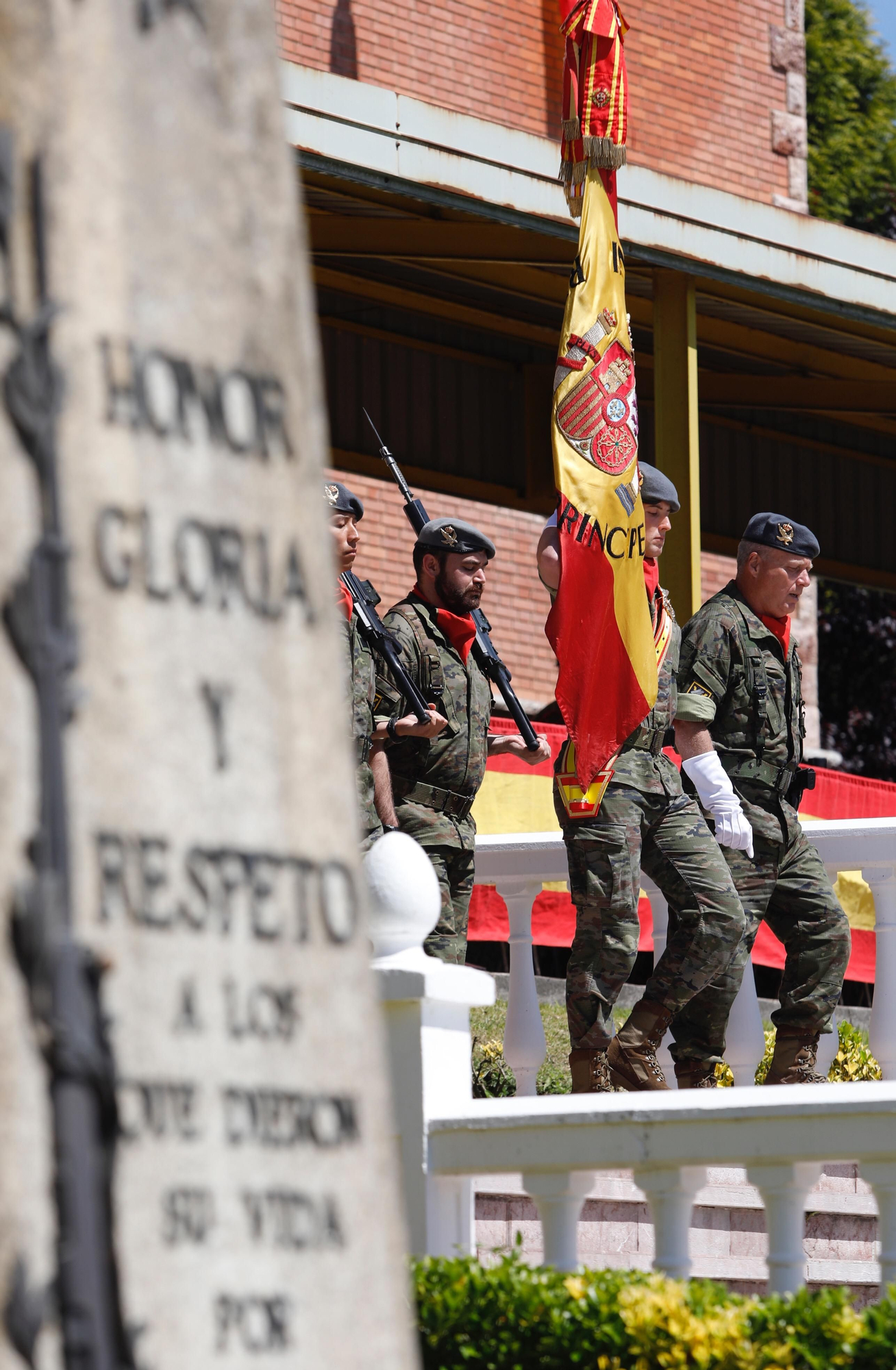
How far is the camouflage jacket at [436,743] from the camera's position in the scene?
7176mm

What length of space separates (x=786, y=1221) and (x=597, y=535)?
3.23 m

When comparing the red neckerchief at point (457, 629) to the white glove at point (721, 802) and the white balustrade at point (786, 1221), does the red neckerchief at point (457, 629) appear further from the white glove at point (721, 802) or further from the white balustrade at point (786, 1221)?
the white balustrade at point (786, 1221)

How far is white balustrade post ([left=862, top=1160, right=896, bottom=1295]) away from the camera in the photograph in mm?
4270

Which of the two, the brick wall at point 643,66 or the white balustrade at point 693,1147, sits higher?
the brick wall at point 643,66

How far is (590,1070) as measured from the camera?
22.7ft

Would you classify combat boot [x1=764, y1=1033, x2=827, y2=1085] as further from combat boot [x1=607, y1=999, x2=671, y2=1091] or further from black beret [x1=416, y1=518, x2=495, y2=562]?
black beret [x1=416, y1=518, x2=495, y2=562]

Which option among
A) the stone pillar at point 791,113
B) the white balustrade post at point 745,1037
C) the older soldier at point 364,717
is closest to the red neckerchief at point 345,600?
the older soldier at point 364,717

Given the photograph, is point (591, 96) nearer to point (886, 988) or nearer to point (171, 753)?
point (886, 988)

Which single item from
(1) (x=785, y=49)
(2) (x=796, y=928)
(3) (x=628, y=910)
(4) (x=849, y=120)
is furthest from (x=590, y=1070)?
(4) (x=849, y=120)

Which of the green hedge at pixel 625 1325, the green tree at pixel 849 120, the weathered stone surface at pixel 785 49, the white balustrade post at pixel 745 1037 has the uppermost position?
the green tree at pixel 849 120

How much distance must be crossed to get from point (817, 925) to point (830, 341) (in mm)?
5918

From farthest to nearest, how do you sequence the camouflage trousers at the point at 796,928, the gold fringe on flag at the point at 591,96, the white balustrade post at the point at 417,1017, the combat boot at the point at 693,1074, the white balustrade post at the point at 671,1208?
1. the gold fringe on flag at the point at 591,96
2. the camouflage trousers at the point at 796,928
3. the combat boot at the point at 693,1074
4. the white balustrade post at the point at 417,1017
5. the white balustrade post at the point at 671,1208

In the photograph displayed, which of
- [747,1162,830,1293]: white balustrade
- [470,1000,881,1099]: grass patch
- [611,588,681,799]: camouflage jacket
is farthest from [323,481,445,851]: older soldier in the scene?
[747,1162,830,1293]: white balustrade

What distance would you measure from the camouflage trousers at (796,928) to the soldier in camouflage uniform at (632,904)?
24 centimetres
